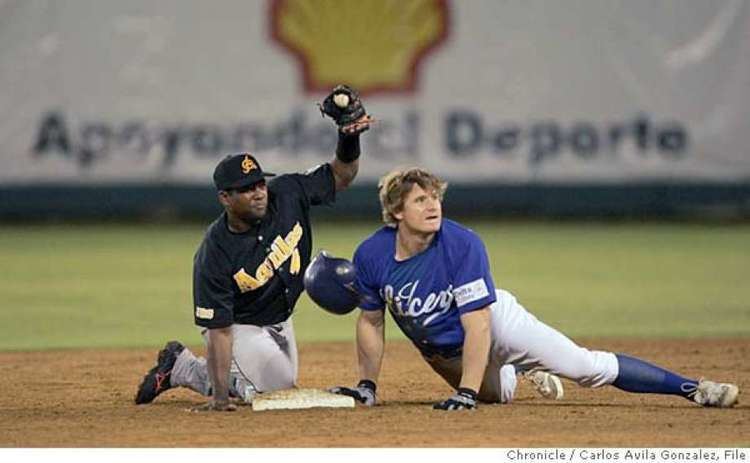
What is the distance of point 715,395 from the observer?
7.26 meters

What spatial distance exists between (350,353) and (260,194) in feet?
9.06

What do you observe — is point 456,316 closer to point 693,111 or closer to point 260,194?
point 260,194

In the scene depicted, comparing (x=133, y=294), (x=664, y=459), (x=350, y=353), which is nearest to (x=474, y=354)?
(x=664, y=459)

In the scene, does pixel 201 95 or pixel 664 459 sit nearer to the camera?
pixel 664 459

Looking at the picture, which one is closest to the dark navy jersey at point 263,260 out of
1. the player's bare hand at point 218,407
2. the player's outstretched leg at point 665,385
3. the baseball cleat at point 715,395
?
the player's bare hand at point 218,407

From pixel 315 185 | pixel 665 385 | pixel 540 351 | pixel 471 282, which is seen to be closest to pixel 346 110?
pixel 315 185

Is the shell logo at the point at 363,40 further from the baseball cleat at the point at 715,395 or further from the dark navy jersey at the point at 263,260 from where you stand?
the baseball cleat at the point at 715,395

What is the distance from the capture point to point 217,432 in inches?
260

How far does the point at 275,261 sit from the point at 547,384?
148 centimetres

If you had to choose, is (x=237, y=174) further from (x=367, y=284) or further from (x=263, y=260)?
(x=367, y=284)

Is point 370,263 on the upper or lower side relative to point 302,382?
upper

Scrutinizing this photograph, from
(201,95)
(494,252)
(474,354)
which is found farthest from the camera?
(201,95)

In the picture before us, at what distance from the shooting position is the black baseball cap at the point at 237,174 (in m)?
7.28

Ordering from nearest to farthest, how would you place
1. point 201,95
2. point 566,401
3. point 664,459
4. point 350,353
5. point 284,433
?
1. point 664,459
2. point 284,433
3. point 566,401
4. point 350,353
5. point 201,95
